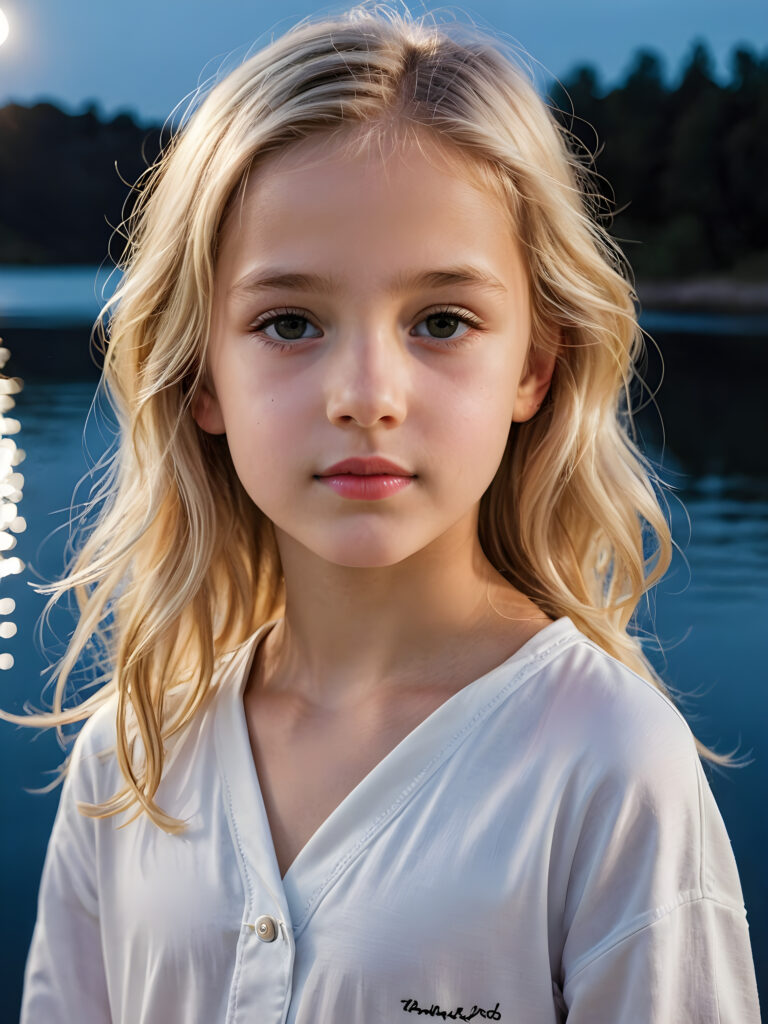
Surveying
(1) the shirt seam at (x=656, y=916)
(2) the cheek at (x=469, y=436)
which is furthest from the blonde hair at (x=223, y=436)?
(1) the shirt seam at (x=656, y=916)

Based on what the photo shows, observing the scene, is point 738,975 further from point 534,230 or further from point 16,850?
point 16,850

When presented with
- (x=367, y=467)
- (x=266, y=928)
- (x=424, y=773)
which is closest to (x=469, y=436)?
(x=367, y=467)

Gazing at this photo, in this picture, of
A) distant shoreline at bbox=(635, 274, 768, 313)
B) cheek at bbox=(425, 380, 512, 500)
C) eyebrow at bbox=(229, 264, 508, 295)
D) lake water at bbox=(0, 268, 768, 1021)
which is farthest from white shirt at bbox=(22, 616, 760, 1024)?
distant shoreline at bbox=(635, 274, 768, 313)

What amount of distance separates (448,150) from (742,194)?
547 millimetres

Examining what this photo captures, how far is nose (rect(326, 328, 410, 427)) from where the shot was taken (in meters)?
0.69

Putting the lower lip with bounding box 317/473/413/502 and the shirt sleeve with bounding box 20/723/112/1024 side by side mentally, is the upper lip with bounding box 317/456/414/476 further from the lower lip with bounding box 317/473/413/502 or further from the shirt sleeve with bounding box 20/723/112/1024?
the shirt sleeve with bounding box 20/723/112/1024

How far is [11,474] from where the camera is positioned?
49.2 inches

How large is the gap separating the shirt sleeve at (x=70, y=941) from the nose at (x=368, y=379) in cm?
41

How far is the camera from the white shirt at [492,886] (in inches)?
26.6

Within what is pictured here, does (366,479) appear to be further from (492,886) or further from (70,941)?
(70,941)

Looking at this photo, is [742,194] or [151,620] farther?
[742,194]

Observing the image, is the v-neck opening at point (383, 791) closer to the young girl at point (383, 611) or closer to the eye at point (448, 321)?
the young girl at point (383, 611)

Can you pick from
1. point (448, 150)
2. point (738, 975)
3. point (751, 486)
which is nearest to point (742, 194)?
point (751, 486)

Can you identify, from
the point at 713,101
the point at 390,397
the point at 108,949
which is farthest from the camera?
the point at 713,101
